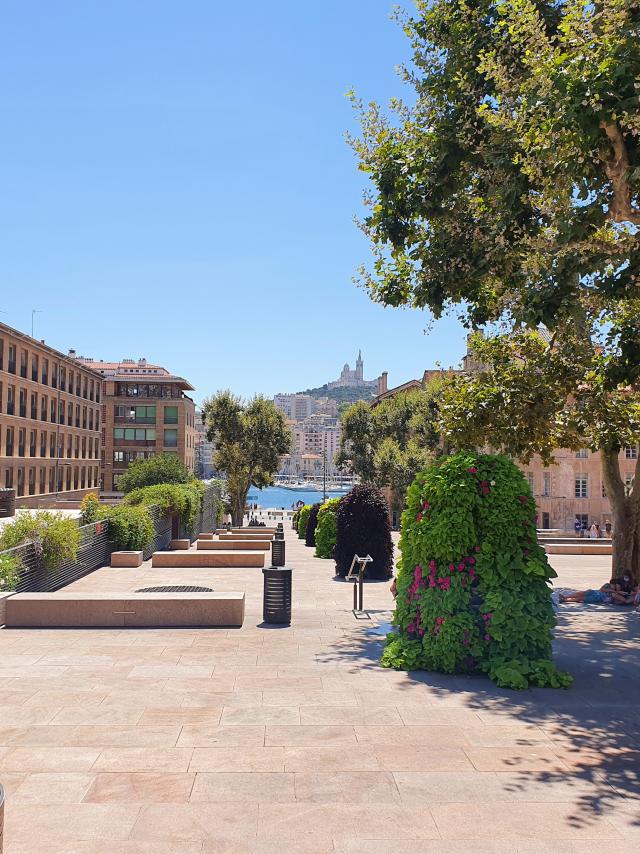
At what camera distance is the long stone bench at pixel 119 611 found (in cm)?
1316

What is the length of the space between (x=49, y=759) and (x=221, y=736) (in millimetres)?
1695

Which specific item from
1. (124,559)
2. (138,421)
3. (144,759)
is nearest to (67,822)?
(144,759)

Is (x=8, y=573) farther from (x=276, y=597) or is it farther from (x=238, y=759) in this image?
(x=238, y=759)

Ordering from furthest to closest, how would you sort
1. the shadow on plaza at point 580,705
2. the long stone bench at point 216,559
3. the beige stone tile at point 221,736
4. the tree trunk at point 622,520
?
the long stone bench at point 216,559 < the tree trunk at point 622,520 < the beige stone tile at point 221,736 < the shadow on plaza at point 580,705

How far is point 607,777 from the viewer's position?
700 centimetres

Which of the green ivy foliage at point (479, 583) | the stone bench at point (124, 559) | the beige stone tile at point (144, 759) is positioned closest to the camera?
the beige stone tile at point (144, 759)

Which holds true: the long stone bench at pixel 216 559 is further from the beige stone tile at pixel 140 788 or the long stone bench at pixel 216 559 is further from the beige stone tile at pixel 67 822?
the beige stone tile at pixel 67 822

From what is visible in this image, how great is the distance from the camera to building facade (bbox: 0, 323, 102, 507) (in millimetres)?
57281

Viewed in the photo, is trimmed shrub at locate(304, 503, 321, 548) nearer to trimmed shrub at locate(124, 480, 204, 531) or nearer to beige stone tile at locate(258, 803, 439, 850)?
trimmed shrub at locate(124, 480, 204, 531)

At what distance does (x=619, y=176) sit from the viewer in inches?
498

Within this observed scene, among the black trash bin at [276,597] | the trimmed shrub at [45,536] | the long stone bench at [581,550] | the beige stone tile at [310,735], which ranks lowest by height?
the long stone bench at [581,550]

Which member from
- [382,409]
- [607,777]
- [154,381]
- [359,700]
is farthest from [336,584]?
[154,381]

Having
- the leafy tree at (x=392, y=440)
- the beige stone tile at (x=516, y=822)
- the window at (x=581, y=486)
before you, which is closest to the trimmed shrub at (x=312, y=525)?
the leafy tree at (x=392, y=440)

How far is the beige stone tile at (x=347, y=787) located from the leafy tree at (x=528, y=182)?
9064mm
